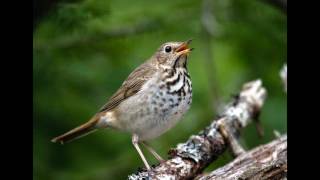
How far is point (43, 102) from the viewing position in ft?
19.4

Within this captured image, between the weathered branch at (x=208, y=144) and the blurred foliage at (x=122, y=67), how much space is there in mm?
447

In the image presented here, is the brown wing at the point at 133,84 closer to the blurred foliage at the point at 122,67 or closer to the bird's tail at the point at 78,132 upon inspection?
the bird's tail at the point at 78,132

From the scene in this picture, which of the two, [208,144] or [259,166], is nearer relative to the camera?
[259,166]

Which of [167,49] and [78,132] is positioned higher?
[167,49]

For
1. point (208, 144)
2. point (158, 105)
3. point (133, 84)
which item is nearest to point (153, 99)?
point (158, 105)

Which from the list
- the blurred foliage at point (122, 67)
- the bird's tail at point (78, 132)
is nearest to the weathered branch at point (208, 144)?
the blurred foliage at point (122, 67)

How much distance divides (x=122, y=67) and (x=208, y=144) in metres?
1.79

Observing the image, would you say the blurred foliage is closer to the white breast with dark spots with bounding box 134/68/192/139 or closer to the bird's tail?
the bird's tail

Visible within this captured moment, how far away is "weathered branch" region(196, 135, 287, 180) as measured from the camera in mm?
4077

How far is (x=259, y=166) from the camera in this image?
4168 mm

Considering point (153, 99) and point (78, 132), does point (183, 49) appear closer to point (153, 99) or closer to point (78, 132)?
point (153, 99)

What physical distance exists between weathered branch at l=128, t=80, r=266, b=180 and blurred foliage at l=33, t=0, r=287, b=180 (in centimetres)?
45

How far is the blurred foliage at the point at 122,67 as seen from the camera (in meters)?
5.89
